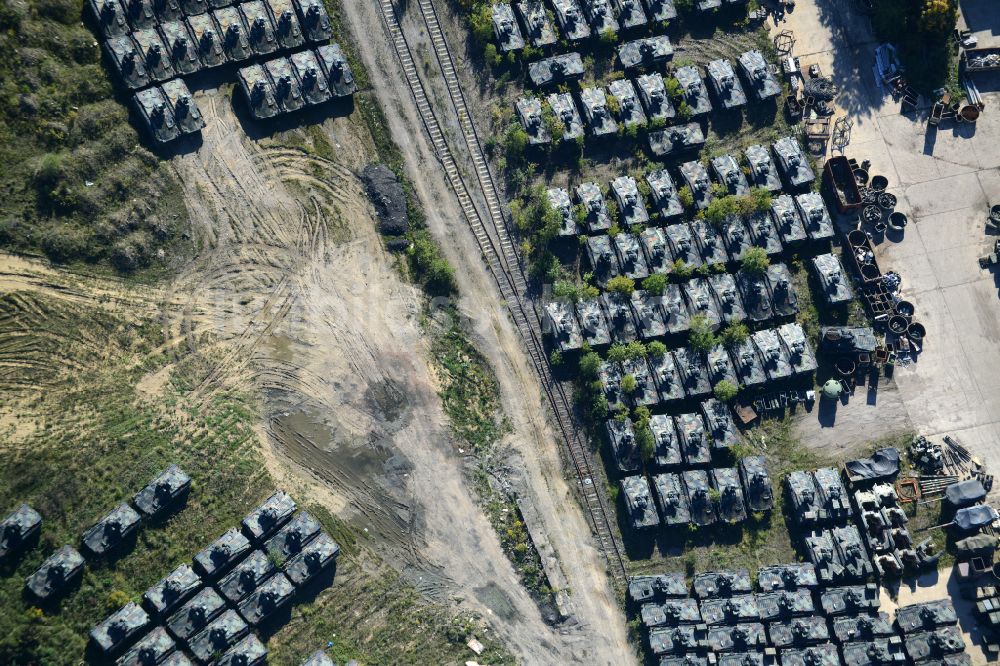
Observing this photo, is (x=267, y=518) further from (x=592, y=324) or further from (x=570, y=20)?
(x=570, y=20)

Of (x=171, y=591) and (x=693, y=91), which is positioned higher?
(x=693, y=91)

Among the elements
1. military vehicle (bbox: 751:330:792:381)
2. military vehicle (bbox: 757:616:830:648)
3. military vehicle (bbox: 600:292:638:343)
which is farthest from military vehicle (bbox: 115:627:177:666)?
military vehicle (bbox: 751:330:792:381)

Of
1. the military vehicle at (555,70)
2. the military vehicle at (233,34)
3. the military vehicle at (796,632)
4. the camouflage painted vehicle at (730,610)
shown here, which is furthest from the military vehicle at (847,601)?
the military vehicle at (233,34)

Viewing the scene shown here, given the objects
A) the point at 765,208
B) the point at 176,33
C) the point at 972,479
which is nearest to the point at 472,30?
the point at 176,33

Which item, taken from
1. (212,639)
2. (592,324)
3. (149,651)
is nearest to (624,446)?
(592,324)

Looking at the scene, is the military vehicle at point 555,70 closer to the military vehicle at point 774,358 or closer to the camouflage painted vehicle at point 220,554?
the military vehicle at point 774,358

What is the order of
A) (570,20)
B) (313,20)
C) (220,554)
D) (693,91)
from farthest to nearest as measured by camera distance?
(693,91), (570,20), (313,20), (220,554)

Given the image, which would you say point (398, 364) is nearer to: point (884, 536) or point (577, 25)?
point (577, 25)
